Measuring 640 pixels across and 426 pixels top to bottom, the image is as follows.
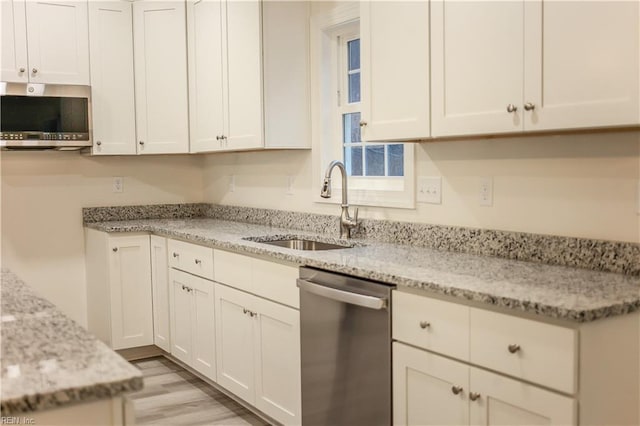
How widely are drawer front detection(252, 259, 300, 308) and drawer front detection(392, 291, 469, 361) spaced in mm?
673

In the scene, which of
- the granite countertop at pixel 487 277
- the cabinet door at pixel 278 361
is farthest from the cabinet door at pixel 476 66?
the cabinet door at pixel 278 361

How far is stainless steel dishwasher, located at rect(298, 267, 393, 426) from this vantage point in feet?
7.55

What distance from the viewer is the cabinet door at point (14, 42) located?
12.9ft

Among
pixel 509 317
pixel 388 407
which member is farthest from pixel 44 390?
pixel 388 407

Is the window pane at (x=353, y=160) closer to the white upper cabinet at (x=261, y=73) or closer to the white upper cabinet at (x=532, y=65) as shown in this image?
the white upper cabinet at (x=261, y=73)

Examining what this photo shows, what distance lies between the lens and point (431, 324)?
211cm

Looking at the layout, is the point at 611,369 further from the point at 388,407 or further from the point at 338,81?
→ the point at 338,81

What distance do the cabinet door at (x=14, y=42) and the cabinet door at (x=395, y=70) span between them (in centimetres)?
231

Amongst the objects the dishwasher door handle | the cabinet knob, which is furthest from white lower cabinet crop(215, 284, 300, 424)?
the cabinet knob

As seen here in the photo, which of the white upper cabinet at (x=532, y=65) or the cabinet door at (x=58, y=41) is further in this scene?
the cabinet door at (x=58, y=41)

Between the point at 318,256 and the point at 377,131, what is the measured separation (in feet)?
1.88

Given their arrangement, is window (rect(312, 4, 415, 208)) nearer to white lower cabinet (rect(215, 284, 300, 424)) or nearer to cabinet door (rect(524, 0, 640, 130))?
white lower cabinet (rect(215, 284, 300, 424))

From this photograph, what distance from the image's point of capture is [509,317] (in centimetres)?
186

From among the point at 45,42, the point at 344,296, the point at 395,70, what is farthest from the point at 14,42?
the point at 344,296
